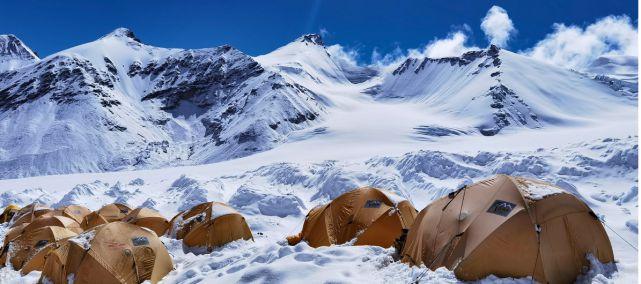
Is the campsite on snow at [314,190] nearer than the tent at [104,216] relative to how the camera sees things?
Yes

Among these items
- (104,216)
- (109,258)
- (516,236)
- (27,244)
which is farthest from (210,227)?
(516,236)

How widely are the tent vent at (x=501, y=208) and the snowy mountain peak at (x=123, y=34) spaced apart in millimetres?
198347

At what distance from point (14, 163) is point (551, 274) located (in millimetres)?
103184

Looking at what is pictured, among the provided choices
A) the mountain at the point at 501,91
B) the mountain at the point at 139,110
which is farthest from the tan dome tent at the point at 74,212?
the mountain at the point at 501,91

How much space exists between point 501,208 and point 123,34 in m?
203

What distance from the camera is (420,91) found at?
151000 millimetres

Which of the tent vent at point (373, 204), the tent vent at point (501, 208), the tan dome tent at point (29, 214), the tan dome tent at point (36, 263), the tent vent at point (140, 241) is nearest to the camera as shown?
the tent vent at point (501, 208)

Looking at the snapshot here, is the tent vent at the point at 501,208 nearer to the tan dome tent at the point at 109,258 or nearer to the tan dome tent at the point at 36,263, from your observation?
the tan dome tent at the point at 109,258

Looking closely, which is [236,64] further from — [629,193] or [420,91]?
[629,193]

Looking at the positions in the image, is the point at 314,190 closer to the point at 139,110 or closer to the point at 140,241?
the point at 140,241

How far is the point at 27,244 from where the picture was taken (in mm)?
15406

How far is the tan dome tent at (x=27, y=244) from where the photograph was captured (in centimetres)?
1507

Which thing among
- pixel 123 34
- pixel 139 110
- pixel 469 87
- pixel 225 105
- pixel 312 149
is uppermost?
pixel 123 34

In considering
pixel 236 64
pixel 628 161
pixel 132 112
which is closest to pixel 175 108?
pixel 132 112
